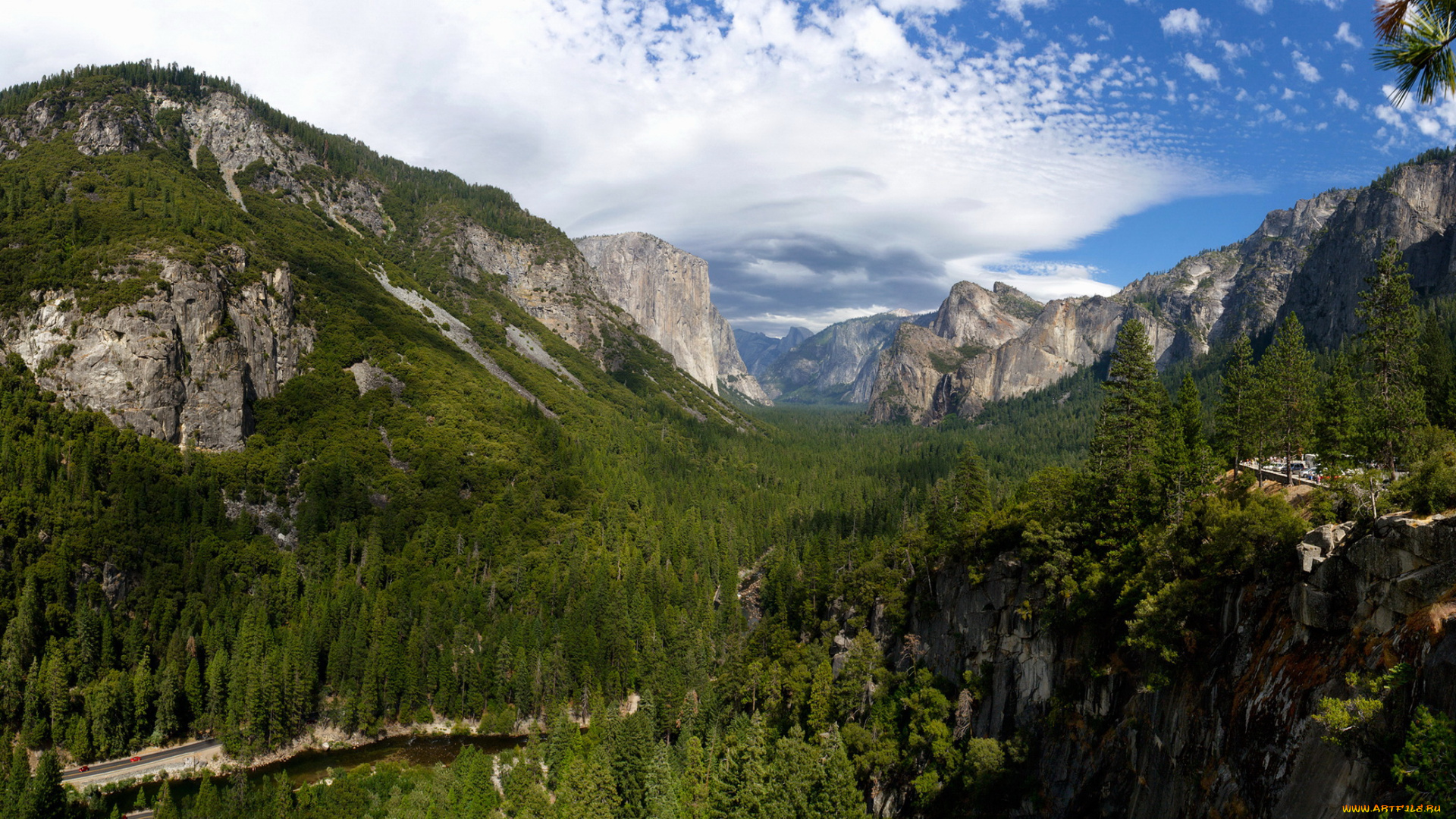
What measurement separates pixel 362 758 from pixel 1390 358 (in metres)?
95.3

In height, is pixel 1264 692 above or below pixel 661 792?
above

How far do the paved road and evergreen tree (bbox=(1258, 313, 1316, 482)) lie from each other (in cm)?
10405

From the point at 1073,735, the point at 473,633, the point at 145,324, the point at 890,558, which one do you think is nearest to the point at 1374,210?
the point at 890,558

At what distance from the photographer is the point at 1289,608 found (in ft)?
80.5

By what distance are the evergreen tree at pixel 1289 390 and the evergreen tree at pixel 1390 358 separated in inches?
253

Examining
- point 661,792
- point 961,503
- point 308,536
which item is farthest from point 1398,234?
point 308,536

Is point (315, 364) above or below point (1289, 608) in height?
above

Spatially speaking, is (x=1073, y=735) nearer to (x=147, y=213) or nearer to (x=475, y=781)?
(x=475, y=781)

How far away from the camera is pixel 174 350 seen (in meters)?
108

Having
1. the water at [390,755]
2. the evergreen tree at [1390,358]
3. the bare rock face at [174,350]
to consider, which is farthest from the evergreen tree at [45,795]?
the evergreen tree at [1390,358]

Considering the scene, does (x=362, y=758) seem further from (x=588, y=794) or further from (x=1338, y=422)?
(x=1338, y=422)

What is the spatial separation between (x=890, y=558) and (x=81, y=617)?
92.4 meters

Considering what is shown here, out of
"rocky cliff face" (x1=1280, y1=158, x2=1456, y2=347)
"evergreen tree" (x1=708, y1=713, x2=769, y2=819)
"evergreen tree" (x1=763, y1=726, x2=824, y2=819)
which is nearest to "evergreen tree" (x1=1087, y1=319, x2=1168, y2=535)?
"evergreen tree" (x1=763, y1=726, x2=824, y2=819)

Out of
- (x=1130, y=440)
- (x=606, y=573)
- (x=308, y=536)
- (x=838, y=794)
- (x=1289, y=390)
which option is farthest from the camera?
(x=606, y=573)
